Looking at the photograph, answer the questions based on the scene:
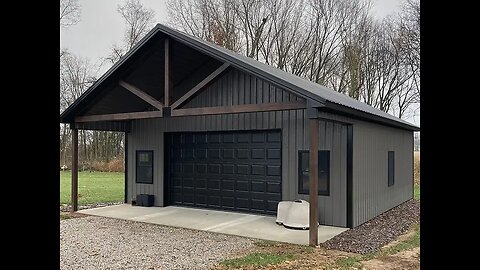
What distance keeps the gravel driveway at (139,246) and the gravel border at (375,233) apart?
1.58m

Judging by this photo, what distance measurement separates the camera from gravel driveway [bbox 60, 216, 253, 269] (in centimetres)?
548

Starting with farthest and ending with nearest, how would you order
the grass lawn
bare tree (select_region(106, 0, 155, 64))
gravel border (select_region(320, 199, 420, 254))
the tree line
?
bare tree (select_region(106, 0, 155, 64))
the tree line
the grass lawn
gravel border (select_region(320, 199, 420, 254))

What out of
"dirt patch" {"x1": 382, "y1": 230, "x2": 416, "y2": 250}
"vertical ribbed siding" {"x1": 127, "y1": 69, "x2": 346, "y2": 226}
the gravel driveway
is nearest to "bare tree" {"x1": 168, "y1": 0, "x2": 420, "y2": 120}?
"vertical ribbed siding" {"x1": 127, "y1": 69, "x2": 346, "y2": 226}

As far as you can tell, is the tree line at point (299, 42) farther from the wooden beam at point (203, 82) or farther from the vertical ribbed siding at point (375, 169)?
the wooden beam at point (203, 82)

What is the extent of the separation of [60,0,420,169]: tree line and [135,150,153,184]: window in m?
12.7

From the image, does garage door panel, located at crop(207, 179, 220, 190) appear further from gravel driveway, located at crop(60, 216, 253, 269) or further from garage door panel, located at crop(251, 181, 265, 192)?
gravel driveway, located at crop(60, 216, 253, 269)

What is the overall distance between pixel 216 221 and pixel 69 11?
390 inches

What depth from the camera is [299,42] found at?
2472 cm

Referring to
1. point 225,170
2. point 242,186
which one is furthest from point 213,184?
point 242,186

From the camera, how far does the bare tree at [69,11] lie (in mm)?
13844

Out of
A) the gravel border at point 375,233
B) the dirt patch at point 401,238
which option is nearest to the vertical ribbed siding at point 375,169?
the gravel border at point 375,233
